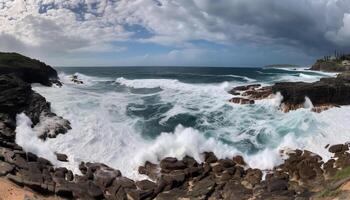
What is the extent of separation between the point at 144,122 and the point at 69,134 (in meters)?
5.51

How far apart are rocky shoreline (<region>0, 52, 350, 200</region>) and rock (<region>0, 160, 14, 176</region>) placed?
3 centimetres

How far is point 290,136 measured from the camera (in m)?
21.8

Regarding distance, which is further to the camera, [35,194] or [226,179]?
[226,179]

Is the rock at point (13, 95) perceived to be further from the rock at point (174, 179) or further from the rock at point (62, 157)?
the rock at point (174, 179)

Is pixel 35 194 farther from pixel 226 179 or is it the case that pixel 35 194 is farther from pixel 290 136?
pixel 290 136

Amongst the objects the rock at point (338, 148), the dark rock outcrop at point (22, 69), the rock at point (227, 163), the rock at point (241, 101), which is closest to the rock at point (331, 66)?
the rock at point (241, 101)

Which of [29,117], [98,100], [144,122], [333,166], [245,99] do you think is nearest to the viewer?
[333,166]

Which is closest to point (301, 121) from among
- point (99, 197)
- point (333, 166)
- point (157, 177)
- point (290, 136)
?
point (290, 136)

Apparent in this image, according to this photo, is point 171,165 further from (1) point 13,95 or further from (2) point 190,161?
(1) point 13,95

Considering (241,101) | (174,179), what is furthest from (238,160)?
(241,101)

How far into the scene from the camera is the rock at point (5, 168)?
51.0 feet

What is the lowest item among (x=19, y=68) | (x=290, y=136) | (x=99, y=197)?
(x=99, y=197)

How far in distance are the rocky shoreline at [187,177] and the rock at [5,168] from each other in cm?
3

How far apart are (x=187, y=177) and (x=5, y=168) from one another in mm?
7938
